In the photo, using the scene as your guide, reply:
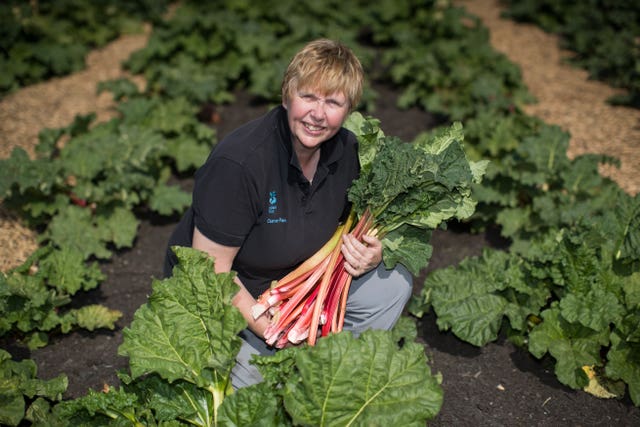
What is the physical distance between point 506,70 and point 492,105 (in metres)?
0.90

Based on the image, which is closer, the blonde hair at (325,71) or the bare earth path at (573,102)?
the blonde hair at (325,71)

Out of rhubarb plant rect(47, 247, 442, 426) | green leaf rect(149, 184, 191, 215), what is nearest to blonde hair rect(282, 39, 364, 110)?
rhubarb plant rect(47, 247, 442, 426)

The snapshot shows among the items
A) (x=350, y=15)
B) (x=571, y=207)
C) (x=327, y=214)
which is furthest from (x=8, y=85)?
(x=571, y=207)

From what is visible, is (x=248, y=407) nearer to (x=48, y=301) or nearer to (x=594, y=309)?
(x=48, y=301)

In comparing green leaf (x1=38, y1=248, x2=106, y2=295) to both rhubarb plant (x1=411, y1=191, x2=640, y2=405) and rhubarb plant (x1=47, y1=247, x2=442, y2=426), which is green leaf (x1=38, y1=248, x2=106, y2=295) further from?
rhubarb plant (x1=411, y1=191, x2=640, y2=405)

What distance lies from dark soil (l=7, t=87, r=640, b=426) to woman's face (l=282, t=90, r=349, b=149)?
1.56 meters

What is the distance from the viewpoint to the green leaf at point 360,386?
8.38ft

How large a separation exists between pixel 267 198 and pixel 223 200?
0.24 m

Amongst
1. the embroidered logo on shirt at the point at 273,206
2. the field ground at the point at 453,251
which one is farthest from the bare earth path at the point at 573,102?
the embroidered logo on shirt at the point at 273,206

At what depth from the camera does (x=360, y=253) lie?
3162mm

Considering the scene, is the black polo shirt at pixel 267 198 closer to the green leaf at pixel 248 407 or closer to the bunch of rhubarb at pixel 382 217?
the bunch of rhubarb at pixel 382 217

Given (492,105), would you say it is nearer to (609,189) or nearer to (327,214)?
(609,189)

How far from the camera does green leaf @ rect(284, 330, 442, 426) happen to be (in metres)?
2.55

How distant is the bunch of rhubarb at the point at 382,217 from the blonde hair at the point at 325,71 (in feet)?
1.22
